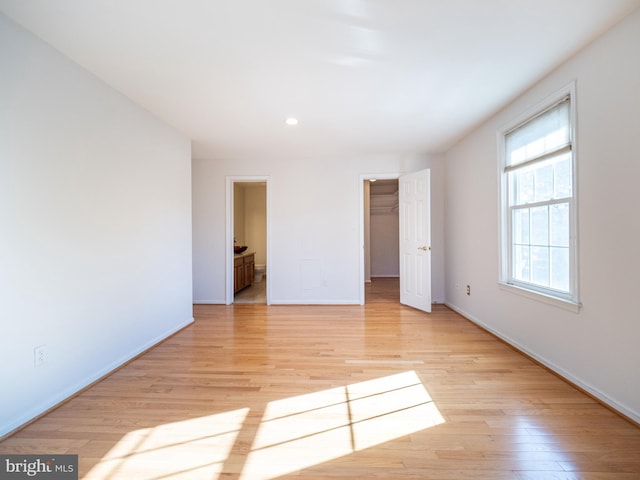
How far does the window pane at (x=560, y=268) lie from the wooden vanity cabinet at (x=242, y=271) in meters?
4.66

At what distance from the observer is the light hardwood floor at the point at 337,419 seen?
1.46 metres

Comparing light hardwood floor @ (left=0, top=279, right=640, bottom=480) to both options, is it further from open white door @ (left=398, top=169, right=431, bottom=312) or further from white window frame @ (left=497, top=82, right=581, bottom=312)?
open white door @ (left=398, top=169, right=431, bottom=312)

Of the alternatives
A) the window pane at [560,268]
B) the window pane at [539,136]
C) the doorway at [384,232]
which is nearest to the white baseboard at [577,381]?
the window pane at [560,268]

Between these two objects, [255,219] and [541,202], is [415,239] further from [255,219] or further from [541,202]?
[255,219]

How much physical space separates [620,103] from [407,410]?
2472mm

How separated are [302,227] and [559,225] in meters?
3.45

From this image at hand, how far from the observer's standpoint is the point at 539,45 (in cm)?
204

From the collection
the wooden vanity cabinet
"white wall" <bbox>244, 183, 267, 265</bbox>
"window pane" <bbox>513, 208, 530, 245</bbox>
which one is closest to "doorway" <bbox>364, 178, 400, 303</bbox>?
"white wall" <bbox>244, 183, 267, 265</bbox>

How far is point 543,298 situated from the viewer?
2.53m

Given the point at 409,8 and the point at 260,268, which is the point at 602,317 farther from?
the point at 260,268

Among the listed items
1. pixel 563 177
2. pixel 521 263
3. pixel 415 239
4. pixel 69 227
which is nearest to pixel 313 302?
pixel 415 239

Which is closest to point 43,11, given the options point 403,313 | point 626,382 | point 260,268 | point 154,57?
point 154,57

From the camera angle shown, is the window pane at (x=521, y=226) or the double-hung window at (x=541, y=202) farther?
the window pane at (x=521, y=226)

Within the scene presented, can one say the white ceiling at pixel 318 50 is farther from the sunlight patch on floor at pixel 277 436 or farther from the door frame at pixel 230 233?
the sunlight patch on floor at pixel 277 436
